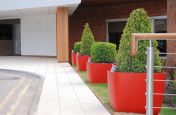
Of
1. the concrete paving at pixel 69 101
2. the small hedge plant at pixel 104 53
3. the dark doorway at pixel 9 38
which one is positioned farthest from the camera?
the dark doorway at pixel 9 38

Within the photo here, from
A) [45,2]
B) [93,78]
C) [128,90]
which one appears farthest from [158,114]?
[45,2]

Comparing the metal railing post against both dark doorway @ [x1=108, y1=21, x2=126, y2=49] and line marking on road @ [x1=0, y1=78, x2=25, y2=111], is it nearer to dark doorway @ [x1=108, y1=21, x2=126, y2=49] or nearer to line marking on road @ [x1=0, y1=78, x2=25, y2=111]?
line marking on road @ [x1=0, y1=78, x2=25, y2=111]

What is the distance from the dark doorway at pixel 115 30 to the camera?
2714 centimetres

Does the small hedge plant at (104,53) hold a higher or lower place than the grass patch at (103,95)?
higher

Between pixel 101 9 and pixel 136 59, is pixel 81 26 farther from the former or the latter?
pixel 136 59

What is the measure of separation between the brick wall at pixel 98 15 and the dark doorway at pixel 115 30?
407 mm

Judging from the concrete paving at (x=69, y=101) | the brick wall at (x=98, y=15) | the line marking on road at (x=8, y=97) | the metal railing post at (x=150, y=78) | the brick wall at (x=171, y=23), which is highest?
the brick wall at (x=98, y=15)

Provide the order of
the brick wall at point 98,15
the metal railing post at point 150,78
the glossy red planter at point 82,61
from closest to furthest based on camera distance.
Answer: the metal railing post at point 150,78 < the glossy red planter at point 82,61 < the brick wall at point 98,15

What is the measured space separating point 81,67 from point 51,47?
515 inches

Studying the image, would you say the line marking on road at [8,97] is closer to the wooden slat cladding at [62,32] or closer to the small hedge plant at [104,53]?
the small hedge plant at [104,53]

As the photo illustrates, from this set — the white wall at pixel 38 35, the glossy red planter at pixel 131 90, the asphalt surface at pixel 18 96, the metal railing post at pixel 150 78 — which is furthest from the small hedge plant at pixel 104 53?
the white wall at pixel 38 35

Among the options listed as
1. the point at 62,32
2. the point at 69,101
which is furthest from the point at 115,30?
the point at 69,101

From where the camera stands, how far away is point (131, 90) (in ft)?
23.6

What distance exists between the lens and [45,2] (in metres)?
23.3
